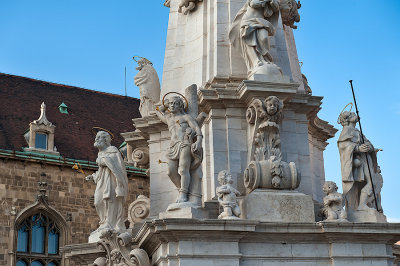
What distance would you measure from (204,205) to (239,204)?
21.7 inches

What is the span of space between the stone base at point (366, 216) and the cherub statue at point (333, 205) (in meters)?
0.34

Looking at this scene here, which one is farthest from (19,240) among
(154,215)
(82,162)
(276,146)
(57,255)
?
(276,146)

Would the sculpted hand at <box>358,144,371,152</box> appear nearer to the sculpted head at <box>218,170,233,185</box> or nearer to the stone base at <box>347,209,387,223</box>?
the stone base at <box>347,209,387,223</box>

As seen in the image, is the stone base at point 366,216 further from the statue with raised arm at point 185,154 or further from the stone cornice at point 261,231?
the statue with raised arm at point 185,154

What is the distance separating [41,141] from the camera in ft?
106

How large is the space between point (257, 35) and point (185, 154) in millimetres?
2639

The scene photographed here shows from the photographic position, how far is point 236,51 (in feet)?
47.0

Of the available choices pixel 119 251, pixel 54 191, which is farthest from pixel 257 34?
pixel 54 191

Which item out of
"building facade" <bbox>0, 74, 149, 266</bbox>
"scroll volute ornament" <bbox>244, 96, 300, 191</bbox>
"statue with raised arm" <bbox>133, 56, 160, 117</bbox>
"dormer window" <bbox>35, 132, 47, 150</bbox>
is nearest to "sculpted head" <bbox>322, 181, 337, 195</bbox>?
"scroll volute ornament" <bbox>244, 96, 300, 191</bbox>

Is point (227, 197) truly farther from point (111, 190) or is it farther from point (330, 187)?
point (111, 190)

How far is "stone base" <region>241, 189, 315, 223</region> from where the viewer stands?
41.0 feet

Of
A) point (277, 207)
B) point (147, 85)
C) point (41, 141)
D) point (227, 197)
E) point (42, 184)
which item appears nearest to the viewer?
point (227, 197)

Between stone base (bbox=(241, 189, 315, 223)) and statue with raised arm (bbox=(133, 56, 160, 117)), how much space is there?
11.9 ft

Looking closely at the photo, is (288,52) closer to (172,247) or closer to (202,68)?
(202,68)
